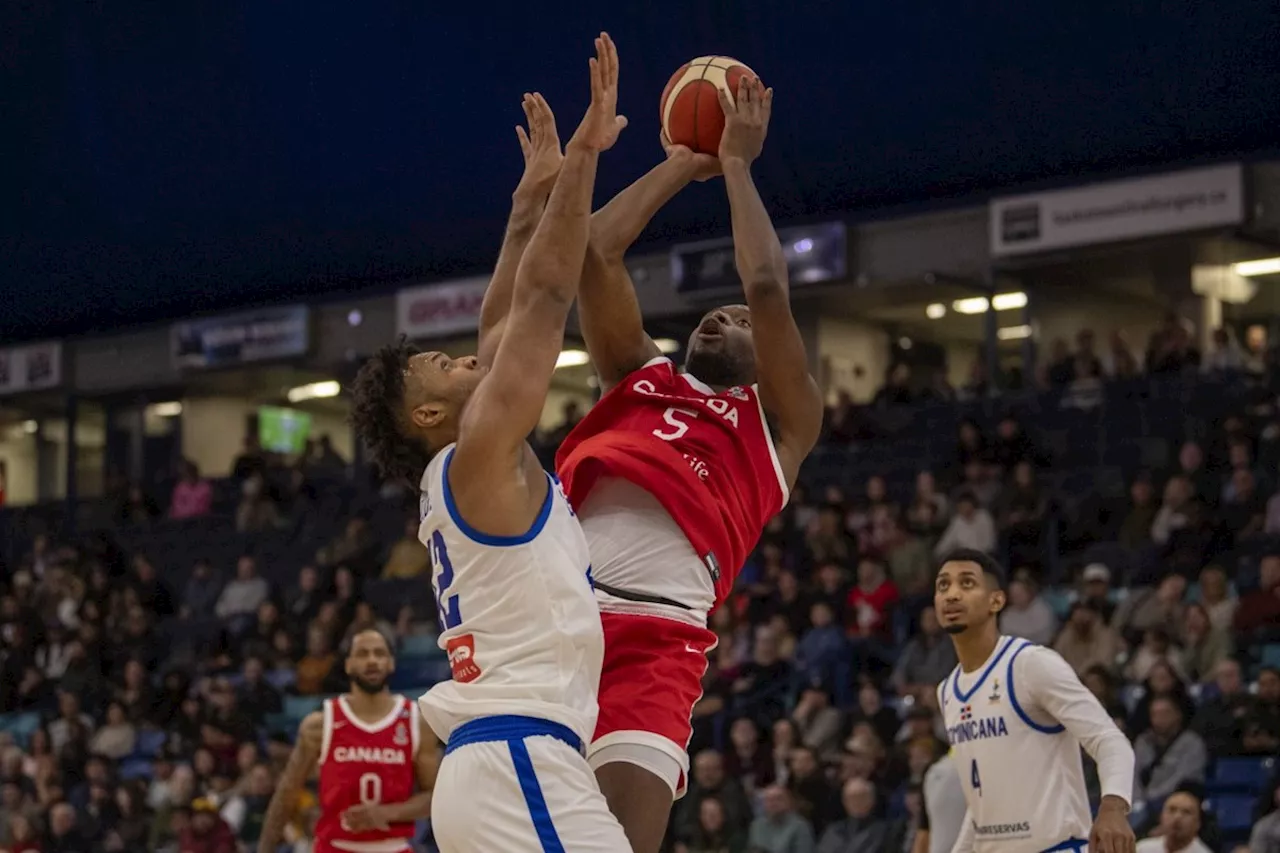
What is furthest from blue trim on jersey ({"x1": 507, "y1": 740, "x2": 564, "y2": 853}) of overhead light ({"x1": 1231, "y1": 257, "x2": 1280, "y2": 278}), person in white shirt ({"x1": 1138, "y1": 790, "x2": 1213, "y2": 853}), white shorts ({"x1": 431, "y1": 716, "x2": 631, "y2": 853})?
overhead light ({"x1": 1231, "y1": 257, "x2": 1280, "y2": 278})

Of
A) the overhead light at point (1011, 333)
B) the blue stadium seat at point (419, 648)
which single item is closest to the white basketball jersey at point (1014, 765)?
the blue stadium seat at point (419, 648)

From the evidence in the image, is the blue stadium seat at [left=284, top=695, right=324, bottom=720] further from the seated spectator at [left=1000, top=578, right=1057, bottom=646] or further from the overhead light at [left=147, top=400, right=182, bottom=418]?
the overhead light at [left=147, top=400, right=182, bottom=418]

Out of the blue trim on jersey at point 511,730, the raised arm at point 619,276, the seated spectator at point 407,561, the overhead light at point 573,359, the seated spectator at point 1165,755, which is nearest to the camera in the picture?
the blue trim on jersey at point 511,730

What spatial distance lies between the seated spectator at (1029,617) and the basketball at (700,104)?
304 inches

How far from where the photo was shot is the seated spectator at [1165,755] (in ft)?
34.4

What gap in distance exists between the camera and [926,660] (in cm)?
1268

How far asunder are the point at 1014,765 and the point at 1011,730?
12 centimetres

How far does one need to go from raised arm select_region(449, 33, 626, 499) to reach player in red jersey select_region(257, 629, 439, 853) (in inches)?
180

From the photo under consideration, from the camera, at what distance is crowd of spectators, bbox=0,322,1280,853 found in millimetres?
11266

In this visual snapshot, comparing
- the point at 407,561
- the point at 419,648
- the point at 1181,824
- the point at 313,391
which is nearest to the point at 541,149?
the point at 1181,824

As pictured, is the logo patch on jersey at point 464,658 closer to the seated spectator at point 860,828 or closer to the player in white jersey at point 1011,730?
the player in white jersey at point 1011,730

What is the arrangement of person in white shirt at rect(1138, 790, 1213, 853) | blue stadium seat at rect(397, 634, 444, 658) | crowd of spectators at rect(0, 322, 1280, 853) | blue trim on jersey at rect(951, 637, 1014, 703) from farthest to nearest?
1. blue stadium seat at rect(397, 634, 444, 658)
2. crowd of spectators at rect(0, 322, 1280, 853)
3. person in white shirt at rect(1138, 790, 1213, 853)
4. blue trim on jersey at rect(951, 637, 1014, 703)

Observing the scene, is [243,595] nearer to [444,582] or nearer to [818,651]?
[818,651]

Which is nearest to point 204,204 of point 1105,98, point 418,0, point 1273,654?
point 418,0
